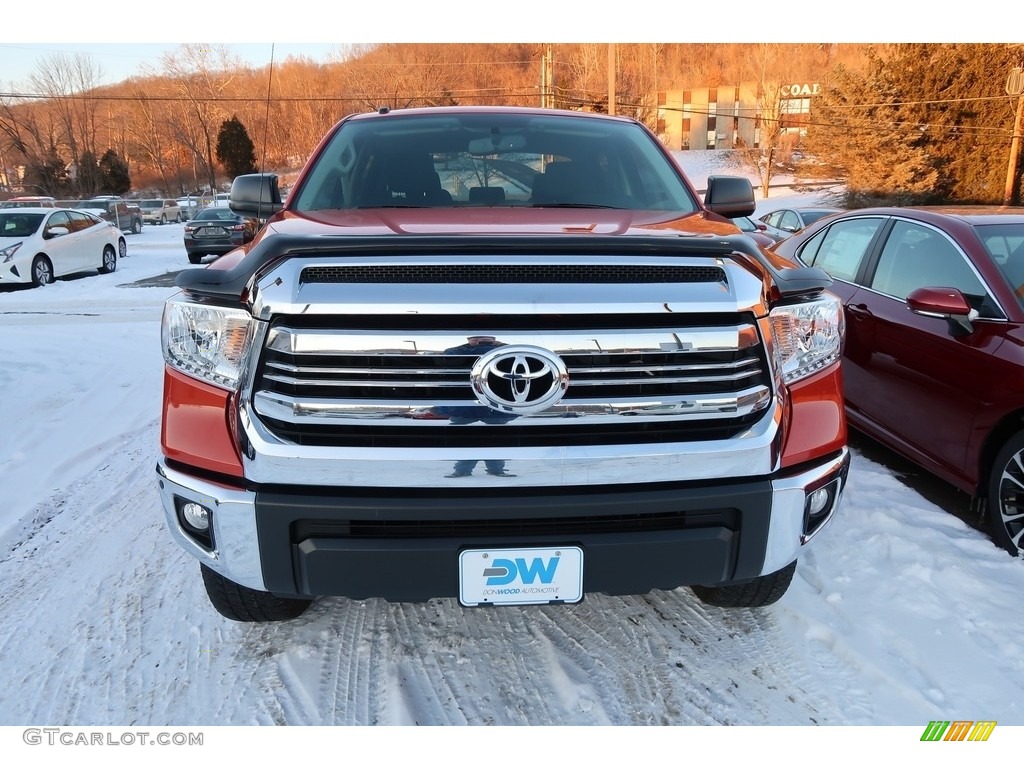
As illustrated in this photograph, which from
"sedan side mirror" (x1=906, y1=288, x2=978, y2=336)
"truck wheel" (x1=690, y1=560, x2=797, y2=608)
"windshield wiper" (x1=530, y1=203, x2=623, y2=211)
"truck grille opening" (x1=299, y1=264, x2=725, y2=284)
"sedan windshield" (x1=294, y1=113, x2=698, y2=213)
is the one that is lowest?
"truck wheel" (x1=690, y1=560, x2=797, y2=608)

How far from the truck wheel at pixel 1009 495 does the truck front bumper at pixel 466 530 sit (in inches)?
71.2

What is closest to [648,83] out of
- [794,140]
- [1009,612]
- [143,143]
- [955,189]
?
[794,140]

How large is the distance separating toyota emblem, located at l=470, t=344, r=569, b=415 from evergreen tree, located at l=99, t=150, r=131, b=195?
6384 centimetres

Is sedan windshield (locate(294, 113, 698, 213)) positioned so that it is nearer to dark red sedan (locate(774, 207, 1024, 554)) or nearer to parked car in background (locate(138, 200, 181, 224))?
dark red sedan (locate(774, 207, 1024, 554))

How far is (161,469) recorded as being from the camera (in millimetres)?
2072

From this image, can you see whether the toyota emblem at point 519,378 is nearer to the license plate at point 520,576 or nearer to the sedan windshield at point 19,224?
the license plate at point 520,576

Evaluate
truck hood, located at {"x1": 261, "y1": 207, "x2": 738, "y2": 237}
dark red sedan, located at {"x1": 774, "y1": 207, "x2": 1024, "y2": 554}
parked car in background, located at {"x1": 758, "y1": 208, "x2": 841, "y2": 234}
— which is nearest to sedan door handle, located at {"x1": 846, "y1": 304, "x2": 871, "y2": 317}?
dark red sedan, located at {"x1": 774, "y1": 207, "x2": 1024, "y2": 554}

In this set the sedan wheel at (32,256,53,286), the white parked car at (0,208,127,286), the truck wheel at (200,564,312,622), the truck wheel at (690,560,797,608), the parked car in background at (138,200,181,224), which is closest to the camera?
the truck wheel at (200,564,312,622)

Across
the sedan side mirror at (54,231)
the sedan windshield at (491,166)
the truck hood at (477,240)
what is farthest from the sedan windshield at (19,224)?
the truck hood at (477,240)

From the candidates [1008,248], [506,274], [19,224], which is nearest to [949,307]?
[1008,248]

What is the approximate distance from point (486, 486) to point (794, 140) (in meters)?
56.2

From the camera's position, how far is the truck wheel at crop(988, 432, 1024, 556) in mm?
3088

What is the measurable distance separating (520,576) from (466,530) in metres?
0.20

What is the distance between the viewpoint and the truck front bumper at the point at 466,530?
1.87m
